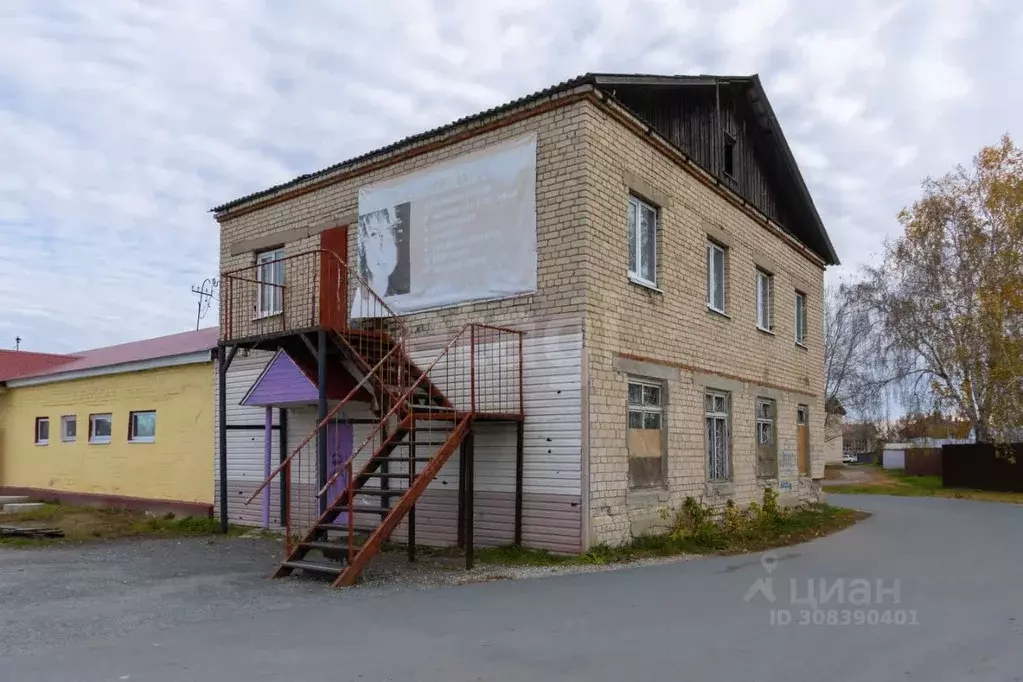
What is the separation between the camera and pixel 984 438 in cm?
3159

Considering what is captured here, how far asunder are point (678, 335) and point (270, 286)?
7404 millimetres

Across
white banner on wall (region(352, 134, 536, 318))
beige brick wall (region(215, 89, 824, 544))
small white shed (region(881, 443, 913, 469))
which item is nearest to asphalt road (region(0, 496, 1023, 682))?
beige brick wall (region(215, 89, 824, 544))

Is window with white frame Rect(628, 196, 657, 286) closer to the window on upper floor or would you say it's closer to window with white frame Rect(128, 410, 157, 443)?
the window on upper floor

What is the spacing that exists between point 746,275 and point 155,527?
11764 millimetres

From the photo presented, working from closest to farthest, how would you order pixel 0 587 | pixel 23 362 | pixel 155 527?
pixel 0 587, pixel 155 527, pixel 23 362

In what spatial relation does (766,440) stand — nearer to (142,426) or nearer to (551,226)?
(551,226)

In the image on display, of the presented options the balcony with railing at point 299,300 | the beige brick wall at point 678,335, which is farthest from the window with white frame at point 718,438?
the balcony with railing at point 299,300

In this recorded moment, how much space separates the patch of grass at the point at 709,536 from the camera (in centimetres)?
1064

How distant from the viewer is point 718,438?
14555 millimetres

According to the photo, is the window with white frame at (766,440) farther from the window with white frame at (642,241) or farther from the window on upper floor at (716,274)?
the window with white frame at (642,241)

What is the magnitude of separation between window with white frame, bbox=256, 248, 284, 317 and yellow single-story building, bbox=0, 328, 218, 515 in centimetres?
136

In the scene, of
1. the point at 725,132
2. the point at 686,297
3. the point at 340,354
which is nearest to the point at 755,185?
the point at 725,132

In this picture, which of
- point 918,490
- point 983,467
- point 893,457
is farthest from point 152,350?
point 893,457

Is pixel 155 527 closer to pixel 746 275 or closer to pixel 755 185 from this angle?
pixel 746 275
